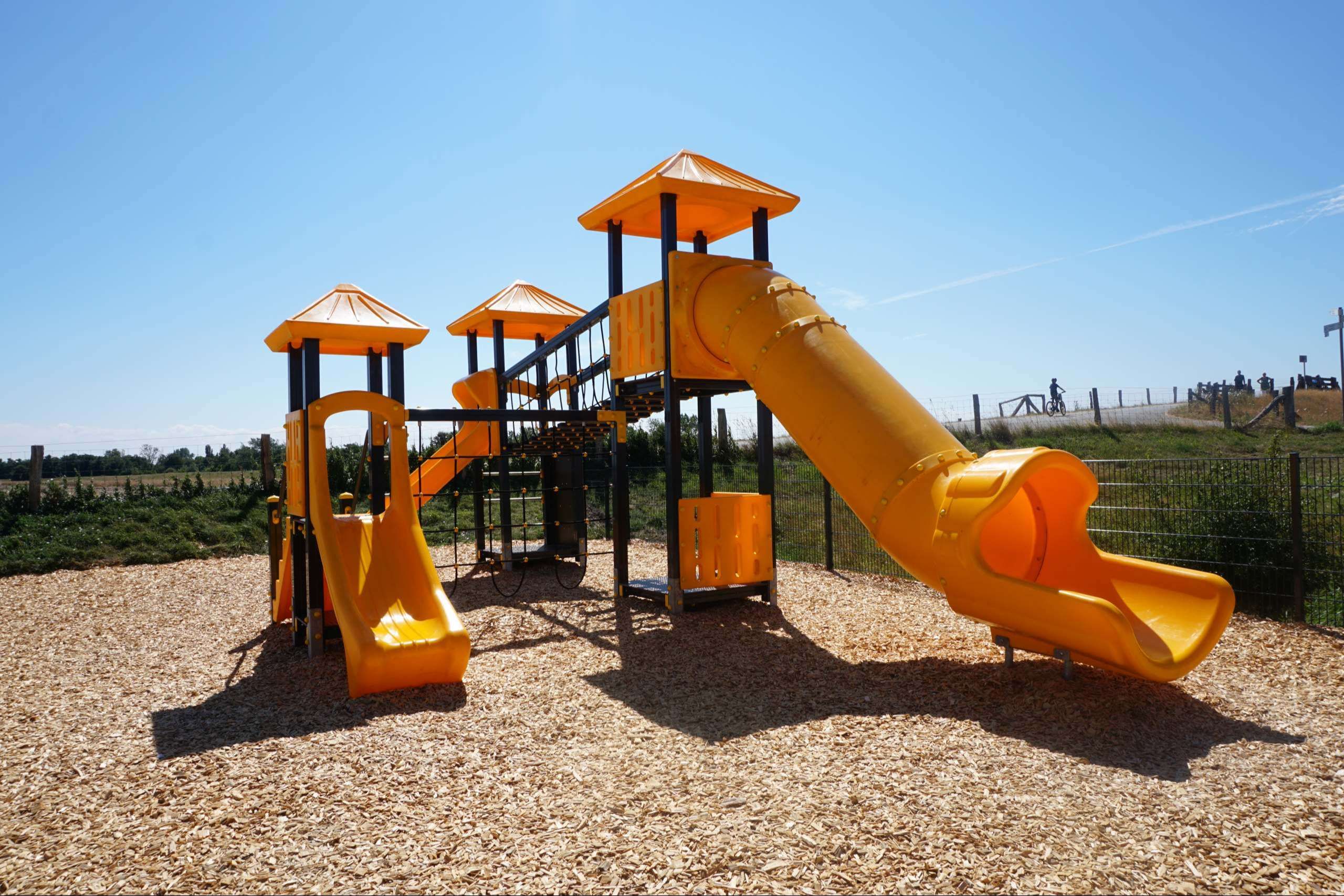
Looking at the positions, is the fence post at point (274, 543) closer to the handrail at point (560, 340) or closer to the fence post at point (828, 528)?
the handrail at point (560, 340)

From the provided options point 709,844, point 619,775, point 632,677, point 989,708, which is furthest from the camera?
point 632,677

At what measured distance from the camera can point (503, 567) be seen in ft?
40.7

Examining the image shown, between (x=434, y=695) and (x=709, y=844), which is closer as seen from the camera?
(x=709, y=844)

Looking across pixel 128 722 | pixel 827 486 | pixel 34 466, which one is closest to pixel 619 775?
pixel 128 722

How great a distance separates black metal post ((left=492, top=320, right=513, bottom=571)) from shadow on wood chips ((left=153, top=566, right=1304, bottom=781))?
443 centimetres

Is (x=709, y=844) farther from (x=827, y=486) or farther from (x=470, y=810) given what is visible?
(x=827, y=486)

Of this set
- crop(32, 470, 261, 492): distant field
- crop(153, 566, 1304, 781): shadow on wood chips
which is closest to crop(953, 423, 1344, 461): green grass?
crop(153, 566, 1304, 781): shadow on wood chips

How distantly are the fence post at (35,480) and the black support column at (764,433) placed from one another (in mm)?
13894

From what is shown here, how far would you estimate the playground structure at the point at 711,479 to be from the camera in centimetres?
566

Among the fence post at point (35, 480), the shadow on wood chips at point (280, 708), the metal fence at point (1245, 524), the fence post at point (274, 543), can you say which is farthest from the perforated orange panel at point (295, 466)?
the fence post at point (35, 480)

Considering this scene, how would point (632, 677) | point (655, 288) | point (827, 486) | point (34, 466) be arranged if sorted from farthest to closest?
point (34, 466), point (827, 486), point (655, 288), point (632, 677)

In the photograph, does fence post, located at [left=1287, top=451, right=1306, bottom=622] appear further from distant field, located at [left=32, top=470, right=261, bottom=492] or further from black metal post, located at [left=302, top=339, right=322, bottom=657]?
distant field, located at [left=32, top=470, right=261, bottom=492]

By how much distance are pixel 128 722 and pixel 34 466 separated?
12965 millimetres

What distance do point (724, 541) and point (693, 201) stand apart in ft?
11.6
